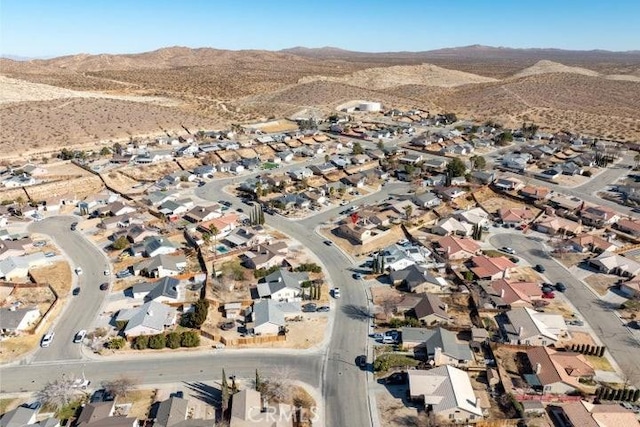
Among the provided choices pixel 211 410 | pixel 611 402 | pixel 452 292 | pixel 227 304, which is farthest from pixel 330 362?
pixel 611 402

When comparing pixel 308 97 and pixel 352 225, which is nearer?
pixel 352 225

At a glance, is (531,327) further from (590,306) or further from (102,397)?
(102,397)

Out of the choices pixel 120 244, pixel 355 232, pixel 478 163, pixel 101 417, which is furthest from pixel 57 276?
pixel 478 163

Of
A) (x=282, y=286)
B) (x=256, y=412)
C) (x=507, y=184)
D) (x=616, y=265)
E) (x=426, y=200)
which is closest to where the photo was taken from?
(x=256, y=412)

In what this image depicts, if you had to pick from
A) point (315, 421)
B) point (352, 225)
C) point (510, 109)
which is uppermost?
point (510, 109)

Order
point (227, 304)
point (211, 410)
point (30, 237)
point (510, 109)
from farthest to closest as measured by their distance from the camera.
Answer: point (510, 109) → point (30, 237) → point (227, 304) → point (211, 410)

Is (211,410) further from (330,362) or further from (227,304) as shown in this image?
(227,304)
